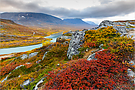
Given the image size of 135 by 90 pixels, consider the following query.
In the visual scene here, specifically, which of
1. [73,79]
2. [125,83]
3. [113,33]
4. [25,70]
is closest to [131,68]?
[125,83]

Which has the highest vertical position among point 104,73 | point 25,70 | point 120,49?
point 120,49

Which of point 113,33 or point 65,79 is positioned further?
point 113,33

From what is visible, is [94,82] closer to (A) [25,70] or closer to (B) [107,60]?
(B) [107,60]

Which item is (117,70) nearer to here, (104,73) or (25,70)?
(104,73)

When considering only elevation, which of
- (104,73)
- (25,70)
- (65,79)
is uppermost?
(104,73)

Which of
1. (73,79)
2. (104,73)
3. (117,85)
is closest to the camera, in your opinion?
(117,85)

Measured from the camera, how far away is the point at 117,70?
5.56m

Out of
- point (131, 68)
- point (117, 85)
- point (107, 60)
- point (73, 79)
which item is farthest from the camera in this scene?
point (107, 60)

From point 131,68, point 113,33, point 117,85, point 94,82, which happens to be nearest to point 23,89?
point 94,82

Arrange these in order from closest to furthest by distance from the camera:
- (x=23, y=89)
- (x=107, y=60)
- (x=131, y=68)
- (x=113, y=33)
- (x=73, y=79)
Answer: (x=73, y=79)
(x=131, y=68)
(x=107, y=60)
(x=23, y=89)
(x=113, y=33)

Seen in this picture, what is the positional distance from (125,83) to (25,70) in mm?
13532

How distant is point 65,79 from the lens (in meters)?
5.09

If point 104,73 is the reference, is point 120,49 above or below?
above

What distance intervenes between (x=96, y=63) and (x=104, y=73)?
3.54ft
